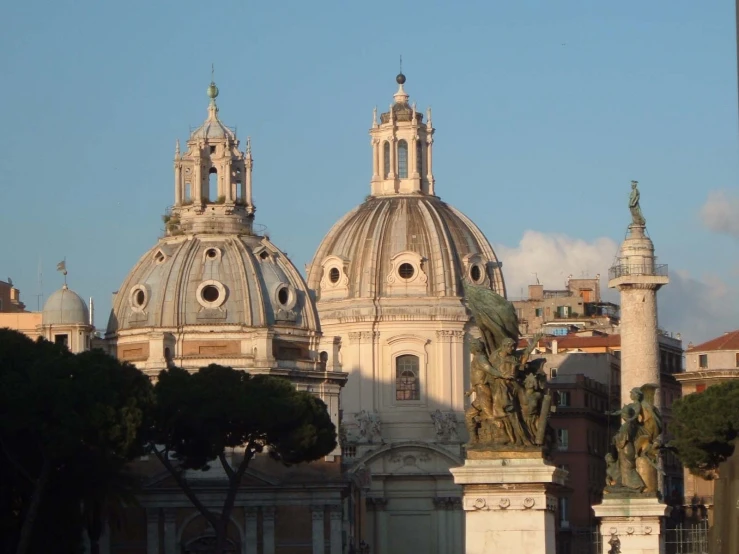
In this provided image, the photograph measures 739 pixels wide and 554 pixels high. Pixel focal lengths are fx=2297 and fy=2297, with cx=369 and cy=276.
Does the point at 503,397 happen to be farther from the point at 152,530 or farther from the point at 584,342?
the point at 584,342

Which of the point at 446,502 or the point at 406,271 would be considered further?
the point at 406,271

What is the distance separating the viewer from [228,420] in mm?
91188

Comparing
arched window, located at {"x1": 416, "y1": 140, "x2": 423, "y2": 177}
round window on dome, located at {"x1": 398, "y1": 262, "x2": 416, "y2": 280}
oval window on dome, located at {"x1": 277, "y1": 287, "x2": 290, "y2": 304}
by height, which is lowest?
oval window on dome, located at {"x1": 277, "y1": 287, "x2": 290, "y2": 304}

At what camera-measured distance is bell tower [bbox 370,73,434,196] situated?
424 ft

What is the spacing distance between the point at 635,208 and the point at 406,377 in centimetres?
3289

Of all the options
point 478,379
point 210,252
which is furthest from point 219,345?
point 478,379

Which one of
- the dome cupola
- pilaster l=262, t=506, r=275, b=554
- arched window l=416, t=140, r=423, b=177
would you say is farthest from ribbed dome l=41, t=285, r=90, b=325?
arched window l=416, t=140, r=423, b=177

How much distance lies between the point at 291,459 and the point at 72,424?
2446cm

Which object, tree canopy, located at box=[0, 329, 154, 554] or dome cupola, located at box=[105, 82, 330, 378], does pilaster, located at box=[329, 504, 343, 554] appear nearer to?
dome cupola, located at box=[105, 82, 330, 378]

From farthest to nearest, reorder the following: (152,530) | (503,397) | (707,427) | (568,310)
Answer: (568,310)
(152,530)
(707,427)
(503,397)

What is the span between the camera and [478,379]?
109ft

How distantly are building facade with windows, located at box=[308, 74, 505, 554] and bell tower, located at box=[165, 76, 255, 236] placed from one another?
11.4m

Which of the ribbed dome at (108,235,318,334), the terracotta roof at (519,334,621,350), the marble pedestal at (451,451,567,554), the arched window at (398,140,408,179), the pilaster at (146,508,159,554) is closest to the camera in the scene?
the marble pedestal at (451,451,567,554)

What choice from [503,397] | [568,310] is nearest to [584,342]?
[568,310]
